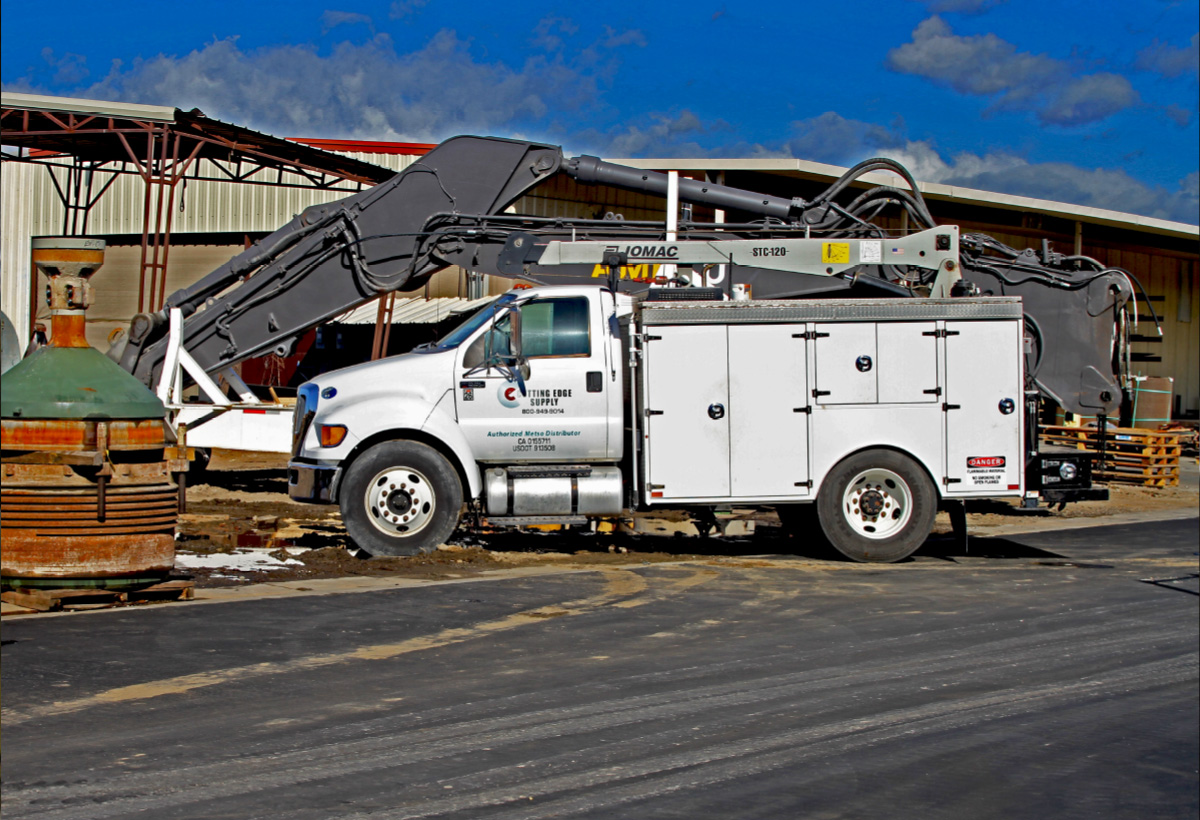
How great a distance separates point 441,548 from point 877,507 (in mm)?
4418

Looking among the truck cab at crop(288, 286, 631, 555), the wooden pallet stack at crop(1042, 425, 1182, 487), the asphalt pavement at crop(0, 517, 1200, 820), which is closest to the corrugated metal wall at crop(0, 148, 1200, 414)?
the wooden pallet stack at crop(1042, 425, 1182, 487)

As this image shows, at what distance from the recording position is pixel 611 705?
682 cm

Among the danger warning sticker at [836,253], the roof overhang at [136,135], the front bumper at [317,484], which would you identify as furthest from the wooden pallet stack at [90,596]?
the roof overhang at [136,135]

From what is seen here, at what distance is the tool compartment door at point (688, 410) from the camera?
12.3m

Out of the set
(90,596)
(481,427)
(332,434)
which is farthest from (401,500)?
(90,596)

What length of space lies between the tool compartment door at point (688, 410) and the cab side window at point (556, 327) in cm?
69

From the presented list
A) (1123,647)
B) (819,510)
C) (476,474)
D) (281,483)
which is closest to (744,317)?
(819,510)

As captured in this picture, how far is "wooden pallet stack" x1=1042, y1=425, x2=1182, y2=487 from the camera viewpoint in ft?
74.4

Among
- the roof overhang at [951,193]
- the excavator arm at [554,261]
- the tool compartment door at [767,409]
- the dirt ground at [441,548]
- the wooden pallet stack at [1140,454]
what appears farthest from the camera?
the roof overhang at [951,193]

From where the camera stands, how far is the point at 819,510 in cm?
1240

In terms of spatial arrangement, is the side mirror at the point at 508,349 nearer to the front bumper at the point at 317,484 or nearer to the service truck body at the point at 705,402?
the service truck body at the point at 705,402

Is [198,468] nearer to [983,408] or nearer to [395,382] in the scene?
[395,382]

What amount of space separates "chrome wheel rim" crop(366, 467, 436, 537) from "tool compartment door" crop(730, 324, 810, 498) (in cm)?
304

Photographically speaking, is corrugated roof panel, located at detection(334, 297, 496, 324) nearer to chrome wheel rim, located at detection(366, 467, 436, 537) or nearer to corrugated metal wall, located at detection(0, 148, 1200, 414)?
corrugated metal wall, located at detection(0, 148, 1200, 414)
